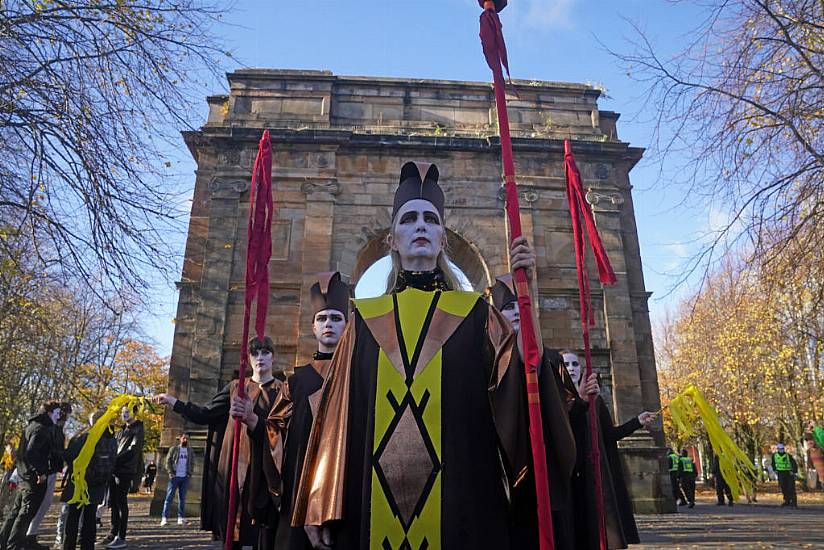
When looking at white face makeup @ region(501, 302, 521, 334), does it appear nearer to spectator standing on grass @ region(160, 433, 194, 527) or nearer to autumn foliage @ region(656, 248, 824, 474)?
spectator standing on grass @ region(160, 433, 194, 527)

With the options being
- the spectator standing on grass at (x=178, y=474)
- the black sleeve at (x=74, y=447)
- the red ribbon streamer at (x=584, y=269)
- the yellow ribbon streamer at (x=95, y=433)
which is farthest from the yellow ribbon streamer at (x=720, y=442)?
the spectator standing on grass at (x=178, y=474)

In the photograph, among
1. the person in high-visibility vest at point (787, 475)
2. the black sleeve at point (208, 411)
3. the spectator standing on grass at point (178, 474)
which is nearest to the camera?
the black sleeve at point (208, 411)

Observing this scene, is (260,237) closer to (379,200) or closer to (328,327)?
(328,327)

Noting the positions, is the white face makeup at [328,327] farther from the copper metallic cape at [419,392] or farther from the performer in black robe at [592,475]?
the copper metallic cape at [419,392]

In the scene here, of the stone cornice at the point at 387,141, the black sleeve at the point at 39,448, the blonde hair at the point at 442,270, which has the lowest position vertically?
the black sleeve at the point at 39,448

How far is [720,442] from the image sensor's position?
512 centimetres

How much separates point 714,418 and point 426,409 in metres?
3.66

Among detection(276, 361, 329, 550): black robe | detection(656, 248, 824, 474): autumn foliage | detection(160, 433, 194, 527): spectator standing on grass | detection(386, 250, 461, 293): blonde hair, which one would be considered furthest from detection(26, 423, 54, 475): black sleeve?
detection(656, 248, 824, 474): autumn foliage

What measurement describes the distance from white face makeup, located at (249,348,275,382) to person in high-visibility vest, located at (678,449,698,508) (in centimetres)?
1585

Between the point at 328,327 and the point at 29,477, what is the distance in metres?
5.33

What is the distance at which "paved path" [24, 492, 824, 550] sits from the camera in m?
8.16

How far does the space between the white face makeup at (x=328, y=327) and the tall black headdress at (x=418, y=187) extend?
193cm

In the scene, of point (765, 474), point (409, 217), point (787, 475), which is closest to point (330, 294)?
point (409, 217)

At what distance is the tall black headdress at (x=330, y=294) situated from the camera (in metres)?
5.15
